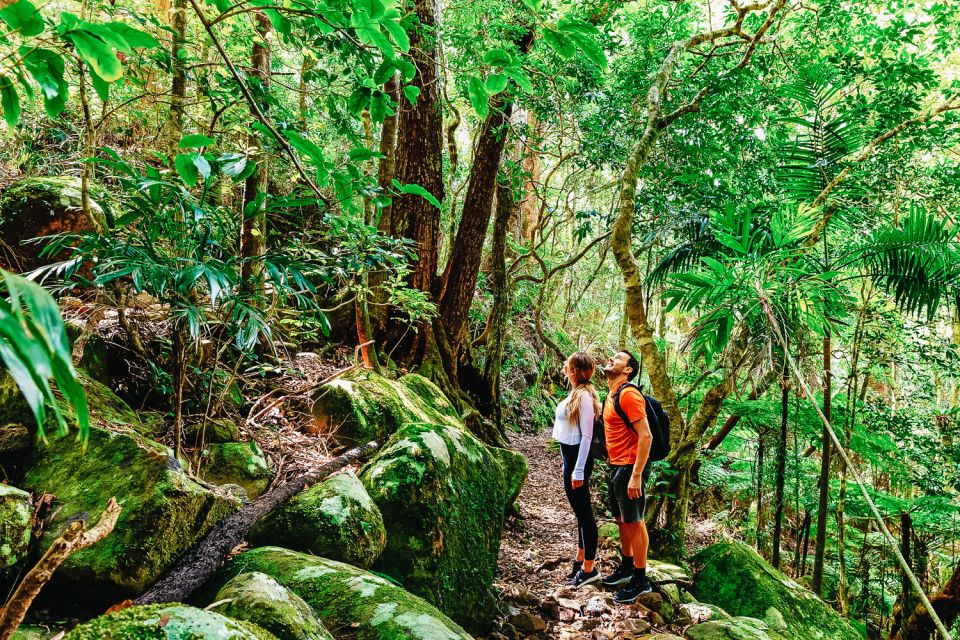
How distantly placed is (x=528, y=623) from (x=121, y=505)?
9.15 feet

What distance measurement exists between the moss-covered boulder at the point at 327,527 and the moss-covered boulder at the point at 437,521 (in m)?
0.30

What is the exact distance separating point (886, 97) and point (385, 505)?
627cm

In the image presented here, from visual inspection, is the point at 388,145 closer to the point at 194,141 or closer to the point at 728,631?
the point at 194,141

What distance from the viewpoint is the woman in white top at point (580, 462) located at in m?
4.67

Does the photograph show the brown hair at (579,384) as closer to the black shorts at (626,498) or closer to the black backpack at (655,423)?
the black backpack at (655,423)

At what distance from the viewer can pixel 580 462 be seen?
183 inches

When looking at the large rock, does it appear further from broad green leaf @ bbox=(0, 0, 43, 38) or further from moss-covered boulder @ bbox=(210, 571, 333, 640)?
broad green leaf @ bbox=(0, 0, 43, 38)

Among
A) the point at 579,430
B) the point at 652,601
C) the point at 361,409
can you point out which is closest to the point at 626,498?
the point at 579,430

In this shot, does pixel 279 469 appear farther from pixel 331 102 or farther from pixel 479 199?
pixel 479 199

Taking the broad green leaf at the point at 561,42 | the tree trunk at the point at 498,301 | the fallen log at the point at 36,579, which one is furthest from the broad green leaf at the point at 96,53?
the tree trunk at the point at 498,301

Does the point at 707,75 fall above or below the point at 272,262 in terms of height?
above

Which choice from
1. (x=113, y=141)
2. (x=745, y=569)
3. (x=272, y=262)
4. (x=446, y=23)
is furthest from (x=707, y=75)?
(x=113, y=141)

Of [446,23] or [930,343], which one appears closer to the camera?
[446,23]

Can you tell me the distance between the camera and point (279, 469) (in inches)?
159
